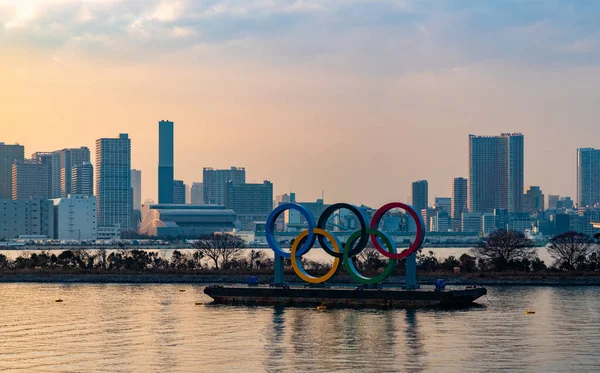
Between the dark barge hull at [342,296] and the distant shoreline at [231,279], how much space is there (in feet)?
46.2

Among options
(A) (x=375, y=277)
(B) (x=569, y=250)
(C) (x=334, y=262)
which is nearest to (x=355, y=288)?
(A) (x=375, y=277)

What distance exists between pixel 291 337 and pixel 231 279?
4071 centimetres

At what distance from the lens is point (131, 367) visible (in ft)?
135

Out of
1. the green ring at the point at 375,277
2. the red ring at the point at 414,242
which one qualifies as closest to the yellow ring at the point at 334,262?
the green ring at the point at 375,277

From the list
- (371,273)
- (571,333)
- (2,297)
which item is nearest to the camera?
(571,333)

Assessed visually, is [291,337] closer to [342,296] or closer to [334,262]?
[342,296]

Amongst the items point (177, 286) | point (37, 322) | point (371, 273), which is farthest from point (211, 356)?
point (371, 273)

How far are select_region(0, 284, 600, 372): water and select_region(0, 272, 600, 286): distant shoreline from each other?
14680mm

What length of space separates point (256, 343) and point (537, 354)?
38.8 feet

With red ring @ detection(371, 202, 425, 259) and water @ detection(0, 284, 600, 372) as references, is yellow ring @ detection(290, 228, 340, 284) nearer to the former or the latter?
red ring @ detection(371, 202, 425, 259)

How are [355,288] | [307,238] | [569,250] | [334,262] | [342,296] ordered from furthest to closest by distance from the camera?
[569,250], [307,238], [334,262], [355,288], [342,296]

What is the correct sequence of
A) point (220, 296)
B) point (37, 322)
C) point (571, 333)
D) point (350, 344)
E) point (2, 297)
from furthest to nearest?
1. point (2, 297)
2. point (220, 296)
3. point (37, 322)
4. point (571, 333)
5. point (350, 344)

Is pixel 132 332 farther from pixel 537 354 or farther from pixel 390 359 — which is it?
pixel 537 354

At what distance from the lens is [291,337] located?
49.9 meters
